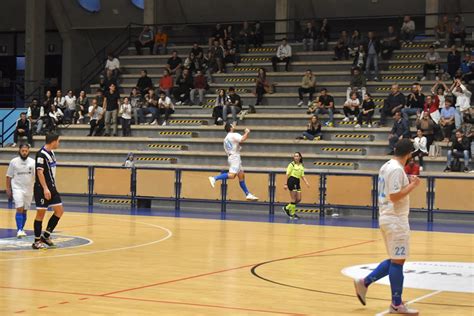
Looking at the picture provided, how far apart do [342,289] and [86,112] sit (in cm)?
2777

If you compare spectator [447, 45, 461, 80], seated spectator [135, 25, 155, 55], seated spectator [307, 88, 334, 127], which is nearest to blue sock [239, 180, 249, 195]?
seated spectator [307, 88, 334, 127]

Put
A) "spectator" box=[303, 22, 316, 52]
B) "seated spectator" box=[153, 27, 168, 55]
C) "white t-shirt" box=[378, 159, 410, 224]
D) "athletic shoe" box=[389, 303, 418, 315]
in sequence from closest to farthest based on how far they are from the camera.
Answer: "athletic shoe" box=[389, 303, 418, 315] → "white t-shirt" box=[378, 159, 410, 224] → "spectator" box=[303, 22, 316, 52] → "seated spectator" box=[153, 27, 168, 55]

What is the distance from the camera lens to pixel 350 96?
32500 mm

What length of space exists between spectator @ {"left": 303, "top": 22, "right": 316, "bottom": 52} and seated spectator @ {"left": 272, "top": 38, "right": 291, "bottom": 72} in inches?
51.8

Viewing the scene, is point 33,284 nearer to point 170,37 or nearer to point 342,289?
point 342,289

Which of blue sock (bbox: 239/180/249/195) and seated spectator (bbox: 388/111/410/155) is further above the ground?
seated spectator (bbox: 388/111/410/155)

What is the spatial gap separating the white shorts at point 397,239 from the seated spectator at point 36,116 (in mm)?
28483

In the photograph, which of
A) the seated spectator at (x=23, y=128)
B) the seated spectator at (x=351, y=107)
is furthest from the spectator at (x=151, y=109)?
the seated spectator at (x=351, y=107)

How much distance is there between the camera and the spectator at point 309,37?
38125 millimetres

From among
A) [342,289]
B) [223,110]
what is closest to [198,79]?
[223,110]

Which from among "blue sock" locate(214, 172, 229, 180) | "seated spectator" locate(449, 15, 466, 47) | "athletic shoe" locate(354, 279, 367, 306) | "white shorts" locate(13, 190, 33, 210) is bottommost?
"athletic shoe" locate(354, 279, 367, 306)

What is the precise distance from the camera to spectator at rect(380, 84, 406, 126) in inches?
1227

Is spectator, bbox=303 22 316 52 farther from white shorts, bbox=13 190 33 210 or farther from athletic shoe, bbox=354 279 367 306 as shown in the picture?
athletic shoe, bbox=354 279 367 306

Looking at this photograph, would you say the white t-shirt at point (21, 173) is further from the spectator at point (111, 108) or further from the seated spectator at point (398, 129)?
the spectator at point (111, 108)
